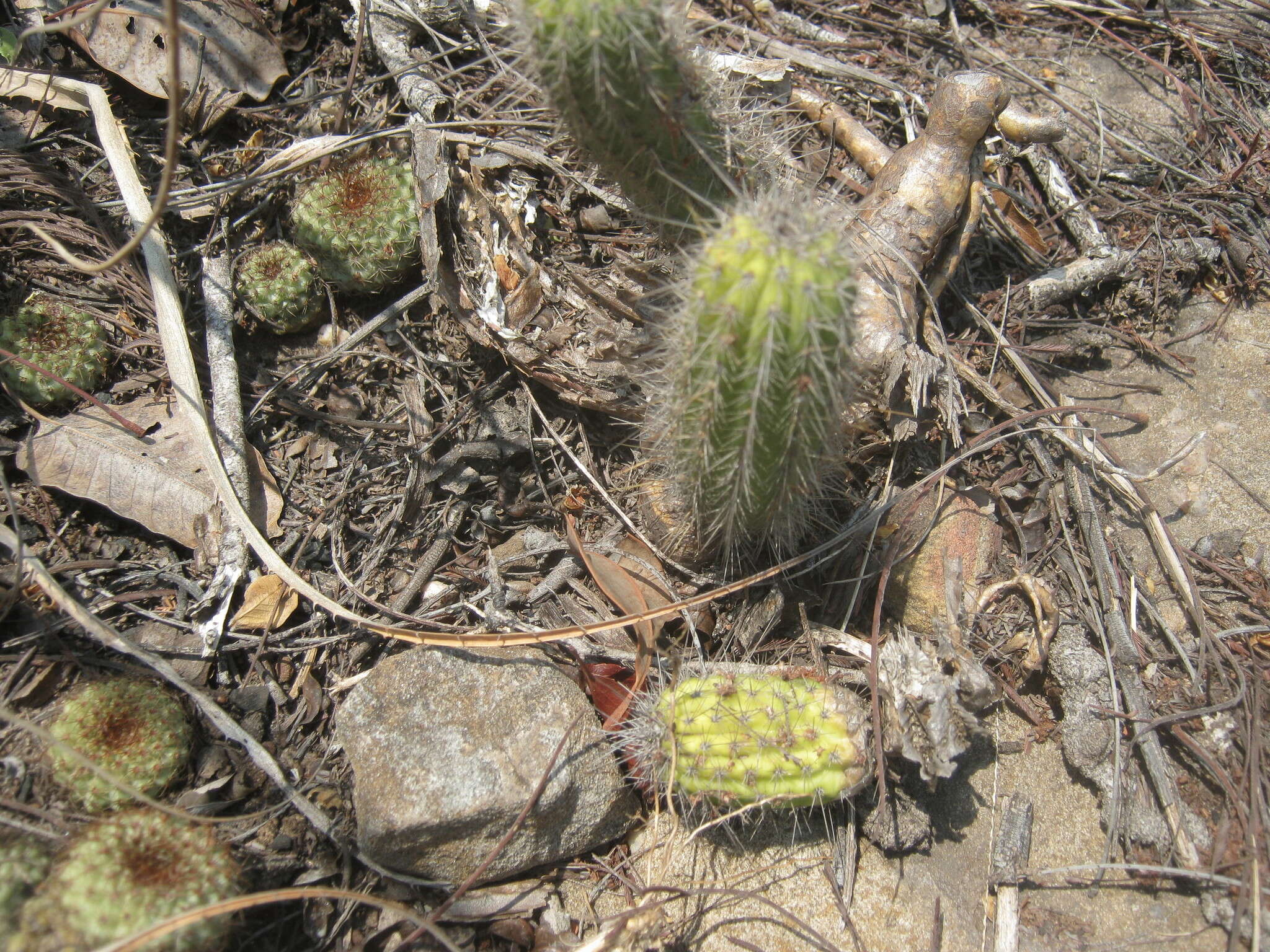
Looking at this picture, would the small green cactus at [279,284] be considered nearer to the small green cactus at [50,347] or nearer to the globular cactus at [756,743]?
the small green cactus at [50,347]

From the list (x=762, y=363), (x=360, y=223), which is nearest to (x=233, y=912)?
(x=762, y=363)

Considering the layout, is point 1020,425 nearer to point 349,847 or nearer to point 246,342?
point 349,847

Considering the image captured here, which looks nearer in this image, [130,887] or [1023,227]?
[130,887]

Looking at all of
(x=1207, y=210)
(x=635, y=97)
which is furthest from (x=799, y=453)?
(x=1207, y=210)

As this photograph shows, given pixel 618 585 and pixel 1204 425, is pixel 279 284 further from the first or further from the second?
pixel 1204 425

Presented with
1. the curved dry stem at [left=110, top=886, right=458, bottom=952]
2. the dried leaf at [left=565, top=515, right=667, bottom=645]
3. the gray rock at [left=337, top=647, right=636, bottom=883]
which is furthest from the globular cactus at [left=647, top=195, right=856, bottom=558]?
the curved dry stem at [left=110, top=886, right=458, bottom=952]

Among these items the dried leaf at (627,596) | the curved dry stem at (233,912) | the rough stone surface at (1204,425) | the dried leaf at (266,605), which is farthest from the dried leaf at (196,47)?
the rough stone surface at (1204,425)

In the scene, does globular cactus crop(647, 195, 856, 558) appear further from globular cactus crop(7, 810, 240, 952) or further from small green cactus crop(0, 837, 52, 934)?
small green cactus crop(0, 837, 52, 934)
